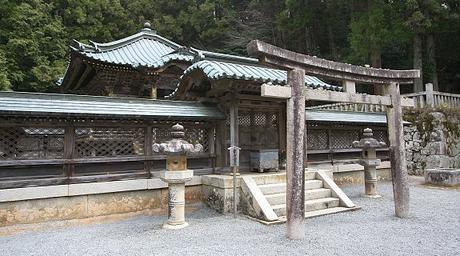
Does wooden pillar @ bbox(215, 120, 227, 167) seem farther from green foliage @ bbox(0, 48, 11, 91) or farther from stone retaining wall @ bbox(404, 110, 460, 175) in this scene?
green foliage @ bbox(0, 48, 11, 91)

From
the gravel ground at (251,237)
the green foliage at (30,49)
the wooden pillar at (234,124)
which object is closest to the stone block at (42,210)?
the gravel ground at (251,237)

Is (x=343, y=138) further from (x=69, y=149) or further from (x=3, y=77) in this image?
(x=3, y=77)

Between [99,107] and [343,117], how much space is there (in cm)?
752

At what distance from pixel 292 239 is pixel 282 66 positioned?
9.28 ft

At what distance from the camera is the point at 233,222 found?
6277mm

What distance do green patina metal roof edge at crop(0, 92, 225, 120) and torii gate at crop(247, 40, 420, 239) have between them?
2765mm

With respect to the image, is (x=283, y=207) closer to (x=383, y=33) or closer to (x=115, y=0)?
(x=383, y=33)

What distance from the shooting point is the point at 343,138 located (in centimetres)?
1074

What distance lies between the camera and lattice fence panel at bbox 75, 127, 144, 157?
6.66m

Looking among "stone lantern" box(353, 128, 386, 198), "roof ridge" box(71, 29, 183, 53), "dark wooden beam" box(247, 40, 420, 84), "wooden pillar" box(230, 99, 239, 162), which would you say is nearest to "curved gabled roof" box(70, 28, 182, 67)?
"roof ridge" box(71, 29, 183, 53)

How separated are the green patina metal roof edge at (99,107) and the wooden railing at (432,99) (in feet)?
32.1

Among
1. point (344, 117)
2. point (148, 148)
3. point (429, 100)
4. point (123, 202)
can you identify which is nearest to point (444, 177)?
point (344, 117)

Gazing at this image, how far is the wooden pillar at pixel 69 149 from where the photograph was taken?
6395mm

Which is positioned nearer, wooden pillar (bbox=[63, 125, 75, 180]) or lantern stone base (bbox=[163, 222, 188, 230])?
lantern stone base (bbox=[163, 222, 188, 230])
